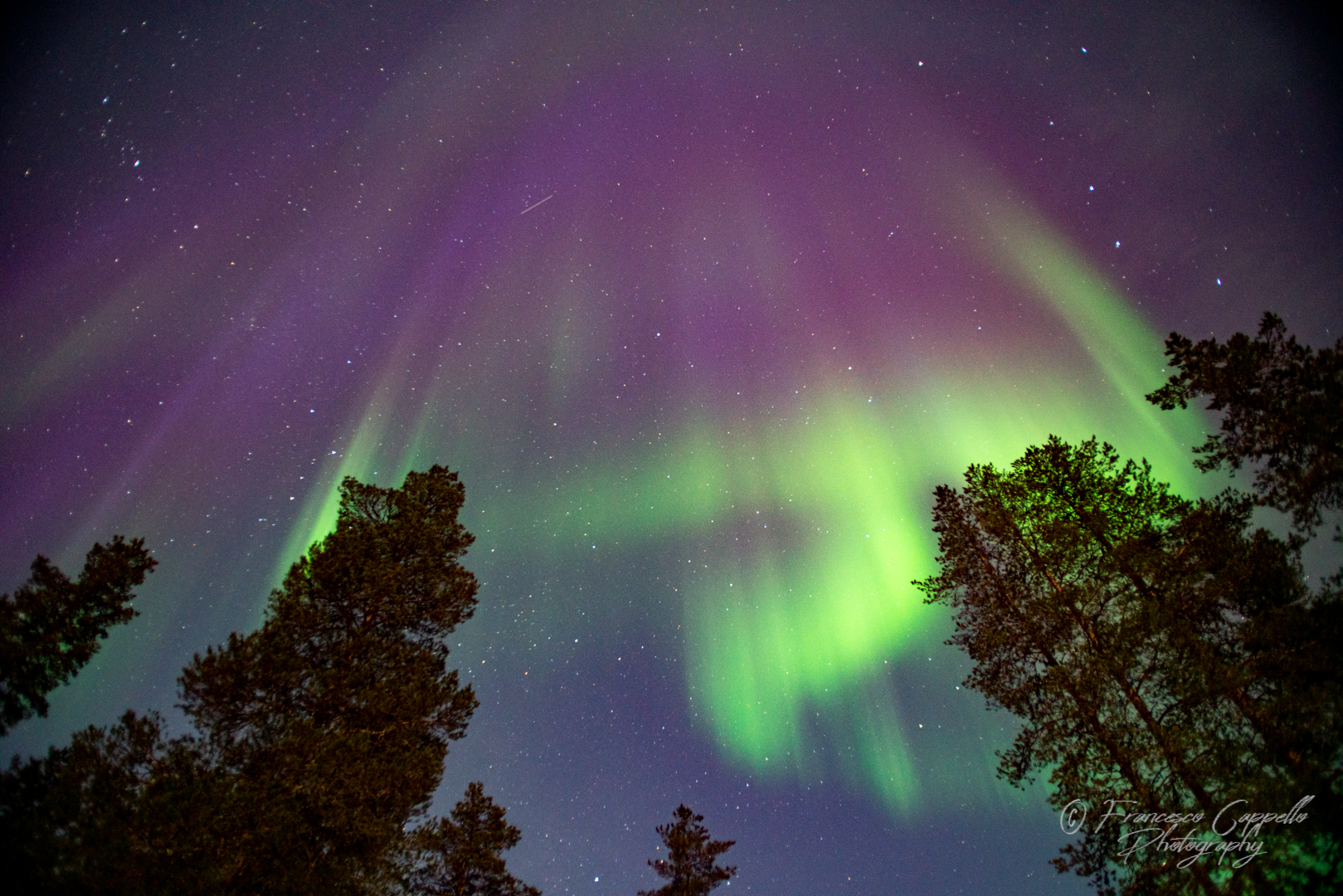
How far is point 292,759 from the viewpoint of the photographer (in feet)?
31.8

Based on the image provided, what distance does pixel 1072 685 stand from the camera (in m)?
9.82

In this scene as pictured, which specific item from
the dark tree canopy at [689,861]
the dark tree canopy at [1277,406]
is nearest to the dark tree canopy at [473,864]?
the dark tree canopy at [689,861]

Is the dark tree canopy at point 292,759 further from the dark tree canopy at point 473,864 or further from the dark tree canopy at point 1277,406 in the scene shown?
the dark tree canopy at point 1277,406

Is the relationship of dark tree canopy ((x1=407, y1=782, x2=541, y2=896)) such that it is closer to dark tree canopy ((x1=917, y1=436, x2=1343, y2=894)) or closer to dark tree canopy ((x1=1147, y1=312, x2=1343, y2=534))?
dark tree canopy ((x1=917, y1=436, x2=1343, y2=894))

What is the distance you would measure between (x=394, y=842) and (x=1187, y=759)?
13600mm

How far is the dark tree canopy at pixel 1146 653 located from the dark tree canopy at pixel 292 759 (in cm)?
1132

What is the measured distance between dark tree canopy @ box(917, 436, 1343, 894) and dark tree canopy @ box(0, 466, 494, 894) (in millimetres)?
11317

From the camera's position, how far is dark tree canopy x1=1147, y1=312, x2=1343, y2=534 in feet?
28.8

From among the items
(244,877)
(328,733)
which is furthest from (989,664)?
(244,877)

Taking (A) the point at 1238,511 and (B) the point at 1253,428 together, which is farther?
(A) the point at 1238,511

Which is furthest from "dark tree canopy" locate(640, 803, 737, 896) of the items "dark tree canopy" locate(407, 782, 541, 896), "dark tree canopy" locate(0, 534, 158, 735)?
"dark tree canopy" locate(0, 534, 158, 735)

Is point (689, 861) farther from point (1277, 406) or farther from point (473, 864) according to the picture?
point (1277, 406)

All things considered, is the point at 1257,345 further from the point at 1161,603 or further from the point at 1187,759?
the point at 1187,759

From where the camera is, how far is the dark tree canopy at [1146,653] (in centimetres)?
796
